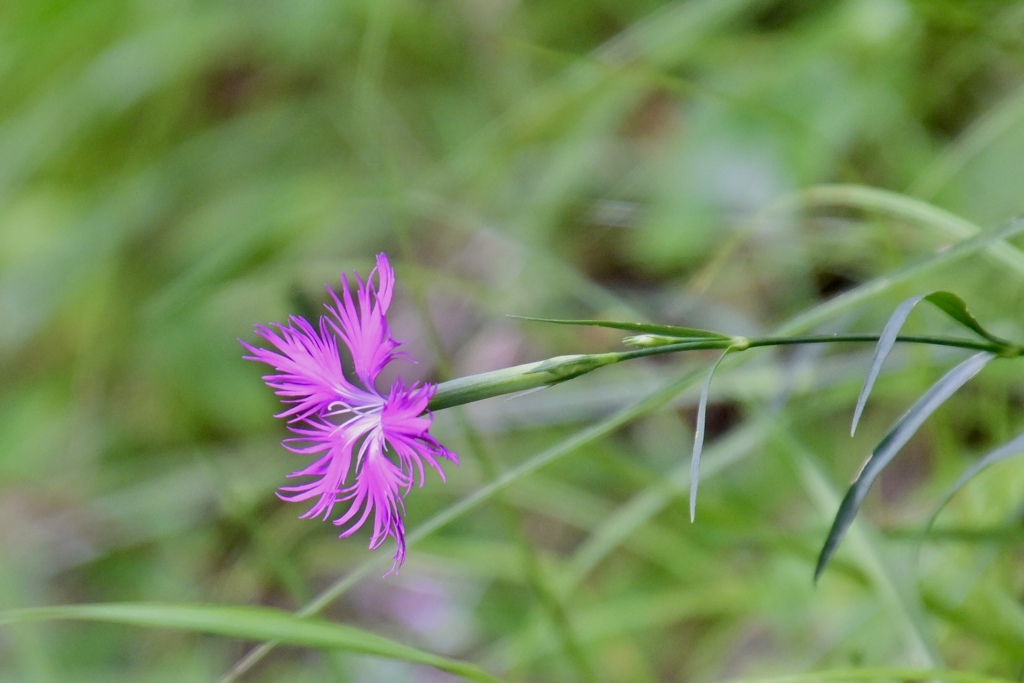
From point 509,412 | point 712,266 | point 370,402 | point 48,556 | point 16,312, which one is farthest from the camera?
point 16,312

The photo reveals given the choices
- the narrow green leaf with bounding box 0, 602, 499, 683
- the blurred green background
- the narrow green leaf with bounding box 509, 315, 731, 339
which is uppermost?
the blurred green background

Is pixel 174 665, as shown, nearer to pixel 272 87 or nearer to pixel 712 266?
pixel 712 266

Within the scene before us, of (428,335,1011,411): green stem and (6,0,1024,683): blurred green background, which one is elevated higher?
(6,0,1024,683): blurred green background

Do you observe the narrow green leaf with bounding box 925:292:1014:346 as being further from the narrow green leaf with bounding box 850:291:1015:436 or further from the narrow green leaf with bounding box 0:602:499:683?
the narrow green leaf with bounding box 0:602:499:683

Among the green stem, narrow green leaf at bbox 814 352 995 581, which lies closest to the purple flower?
the green stem

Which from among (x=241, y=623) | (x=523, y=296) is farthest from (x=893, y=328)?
(x=523, y=296)

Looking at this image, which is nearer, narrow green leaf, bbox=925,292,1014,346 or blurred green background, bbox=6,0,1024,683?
narrow green leaf, bbox=925,292,1014,346

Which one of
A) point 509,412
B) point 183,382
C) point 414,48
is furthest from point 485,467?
point 414,48
